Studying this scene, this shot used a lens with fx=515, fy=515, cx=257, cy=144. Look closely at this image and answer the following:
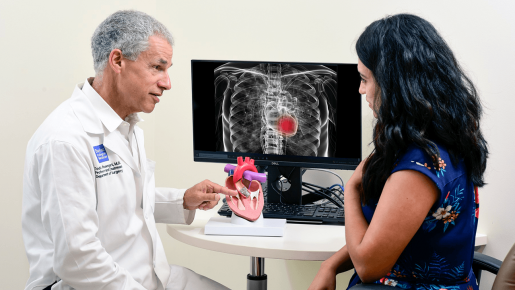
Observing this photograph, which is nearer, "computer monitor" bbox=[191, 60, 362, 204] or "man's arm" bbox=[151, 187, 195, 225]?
"man's arm" bbox=[151, 187, 195, 225]

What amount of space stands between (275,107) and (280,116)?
4 centimetres

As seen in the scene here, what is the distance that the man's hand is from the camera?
180 centimetres

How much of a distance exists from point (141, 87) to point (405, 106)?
79 centimetres

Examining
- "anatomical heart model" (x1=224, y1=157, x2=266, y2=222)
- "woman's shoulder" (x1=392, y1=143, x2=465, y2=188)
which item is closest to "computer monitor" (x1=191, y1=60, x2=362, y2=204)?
"anatomical heart model" (x1=224, y1=157, x2=266, y2=222)

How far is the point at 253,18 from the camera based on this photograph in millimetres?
2502

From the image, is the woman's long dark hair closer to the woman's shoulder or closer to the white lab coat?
the woman's shoulder

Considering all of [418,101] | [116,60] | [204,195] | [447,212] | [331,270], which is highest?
[116,60]

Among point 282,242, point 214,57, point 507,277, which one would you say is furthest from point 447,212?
point 214,57

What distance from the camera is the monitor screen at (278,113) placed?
196 centimetres

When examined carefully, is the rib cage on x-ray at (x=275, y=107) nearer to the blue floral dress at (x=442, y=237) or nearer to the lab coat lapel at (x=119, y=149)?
the lab coat lapel at (x=119, y=149)

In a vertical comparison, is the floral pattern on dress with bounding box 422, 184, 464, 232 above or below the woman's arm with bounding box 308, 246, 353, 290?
above

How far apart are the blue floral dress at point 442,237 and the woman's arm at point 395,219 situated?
0.02 metres

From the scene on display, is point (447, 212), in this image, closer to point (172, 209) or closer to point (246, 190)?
point (246, 190)

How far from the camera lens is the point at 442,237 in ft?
4.05
